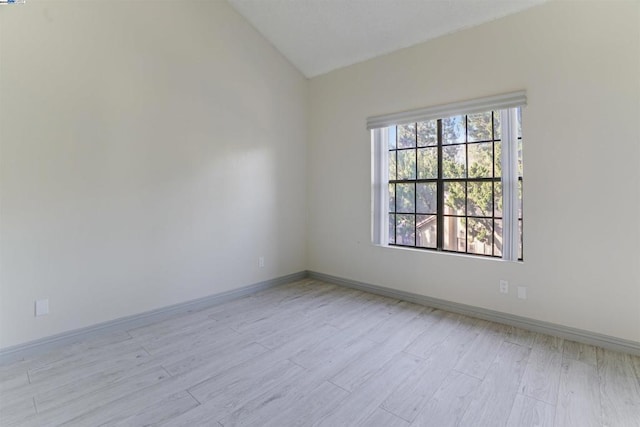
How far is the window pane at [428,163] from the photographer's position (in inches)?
140

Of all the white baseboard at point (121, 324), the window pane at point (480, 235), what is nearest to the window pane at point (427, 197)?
the window pane at point (480, 235)

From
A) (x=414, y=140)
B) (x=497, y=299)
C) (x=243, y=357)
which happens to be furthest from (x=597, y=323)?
(x=243, y=357)

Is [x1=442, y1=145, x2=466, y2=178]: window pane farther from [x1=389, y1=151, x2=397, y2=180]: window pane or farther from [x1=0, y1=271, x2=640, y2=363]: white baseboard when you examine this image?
[x1=0, y1=271, x2=640, y2=363]: white baseboard

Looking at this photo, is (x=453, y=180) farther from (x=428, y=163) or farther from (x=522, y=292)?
(x=522, y=292)

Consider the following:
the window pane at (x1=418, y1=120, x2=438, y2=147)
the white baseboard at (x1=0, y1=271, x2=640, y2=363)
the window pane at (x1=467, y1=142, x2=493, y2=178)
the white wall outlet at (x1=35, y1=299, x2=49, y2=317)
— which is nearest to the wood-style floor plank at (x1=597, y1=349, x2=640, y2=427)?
the white baseboard at (x1=0, y1=271, x2=640, y2=363)

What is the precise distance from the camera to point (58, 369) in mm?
2223

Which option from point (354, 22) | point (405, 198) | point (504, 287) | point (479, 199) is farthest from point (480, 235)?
point (354, 22)

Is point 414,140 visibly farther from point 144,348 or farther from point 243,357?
point 144,348

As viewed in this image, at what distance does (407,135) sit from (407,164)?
354 mm

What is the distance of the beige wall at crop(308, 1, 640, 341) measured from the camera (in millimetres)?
2434

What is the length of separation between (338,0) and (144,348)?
3.75m

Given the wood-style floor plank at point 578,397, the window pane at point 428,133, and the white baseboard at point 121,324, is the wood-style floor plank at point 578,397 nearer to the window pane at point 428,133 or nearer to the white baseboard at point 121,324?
the window pane at point 428,133

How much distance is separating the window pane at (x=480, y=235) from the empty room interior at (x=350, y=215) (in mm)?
24

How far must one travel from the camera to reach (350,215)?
4.19 meters
